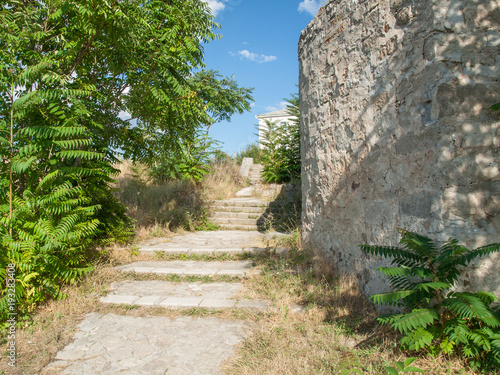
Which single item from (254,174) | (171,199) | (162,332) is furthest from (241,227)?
(254,174)

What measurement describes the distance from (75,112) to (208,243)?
3672mm

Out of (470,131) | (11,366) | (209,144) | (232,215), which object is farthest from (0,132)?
(209,144)

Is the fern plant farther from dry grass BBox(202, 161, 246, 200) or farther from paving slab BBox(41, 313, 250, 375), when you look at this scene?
dry grass BBox(202, 161, 246, 200)

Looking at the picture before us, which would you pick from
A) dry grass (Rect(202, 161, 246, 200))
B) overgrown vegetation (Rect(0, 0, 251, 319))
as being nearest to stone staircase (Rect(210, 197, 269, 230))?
dry grass (Rect(202, 161, 246, 200))

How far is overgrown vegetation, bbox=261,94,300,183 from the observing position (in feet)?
33.3

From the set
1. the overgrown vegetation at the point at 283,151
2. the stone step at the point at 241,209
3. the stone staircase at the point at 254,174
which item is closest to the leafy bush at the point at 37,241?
the stone step at the point at 241,209

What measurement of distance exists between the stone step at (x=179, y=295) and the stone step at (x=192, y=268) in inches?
12.5

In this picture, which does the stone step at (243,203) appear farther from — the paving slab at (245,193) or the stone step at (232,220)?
the paving slab at (245,193)

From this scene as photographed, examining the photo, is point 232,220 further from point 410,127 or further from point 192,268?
point 410,127

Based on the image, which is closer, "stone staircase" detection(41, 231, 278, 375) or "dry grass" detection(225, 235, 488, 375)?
"dry grass" detection(225, 235, 488, 375)

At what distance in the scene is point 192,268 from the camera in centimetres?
506

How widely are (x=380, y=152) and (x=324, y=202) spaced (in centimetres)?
141

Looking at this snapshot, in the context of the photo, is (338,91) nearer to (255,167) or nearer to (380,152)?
(380,152)

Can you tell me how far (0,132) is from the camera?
11.1ft
